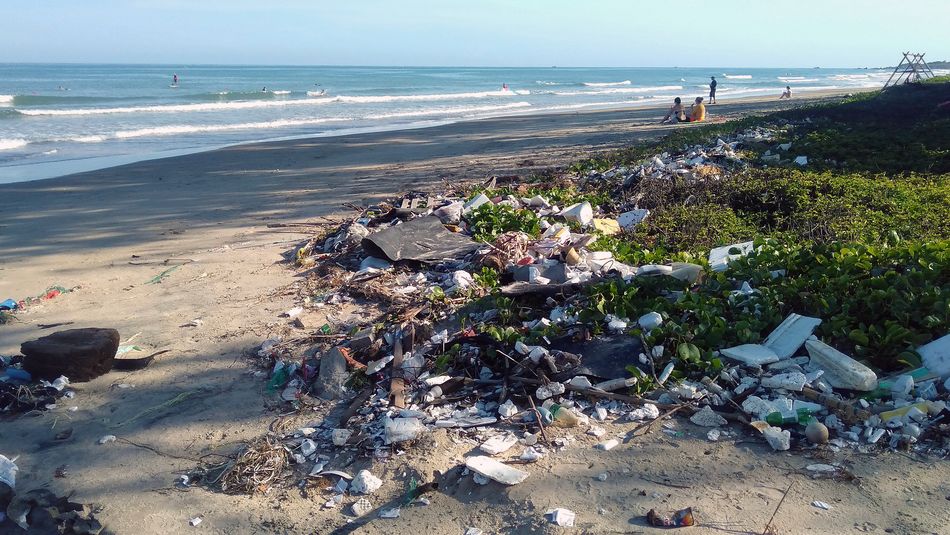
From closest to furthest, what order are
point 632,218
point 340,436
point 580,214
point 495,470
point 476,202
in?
1. point 495,470
2. point 340,436
3. point 580,214
4. point 632,218
5. point 476,202

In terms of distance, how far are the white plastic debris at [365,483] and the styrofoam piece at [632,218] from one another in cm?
446

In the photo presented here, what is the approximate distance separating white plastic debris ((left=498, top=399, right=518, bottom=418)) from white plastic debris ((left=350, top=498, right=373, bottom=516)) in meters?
0.82

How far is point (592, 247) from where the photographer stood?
5.70 metres

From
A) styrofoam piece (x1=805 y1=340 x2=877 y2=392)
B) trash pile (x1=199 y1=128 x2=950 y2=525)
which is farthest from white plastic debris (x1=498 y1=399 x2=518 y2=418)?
styrofoam piece (x1=805 y1=340 x2=877 y2=392)

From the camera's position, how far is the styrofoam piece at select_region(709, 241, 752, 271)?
4781 mm

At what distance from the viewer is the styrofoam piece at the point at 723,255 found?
4.78 meters

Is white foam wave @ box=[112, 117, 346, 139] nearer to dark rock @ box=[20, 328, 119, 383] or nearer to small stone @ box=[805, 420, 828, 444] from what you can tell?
dark rock @ box=[20, 328, 119, 383]

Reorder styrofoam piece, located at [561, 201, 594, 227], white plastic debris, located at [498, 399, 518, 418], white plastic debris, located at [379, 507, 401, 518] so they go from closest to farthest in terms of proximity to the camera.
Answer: white plastic debris, located at [379, 507, 401, 518], white plastic debris, located at [498, 399, 518, 418], styrofoam piece, located at [561, 201, 594, 227]

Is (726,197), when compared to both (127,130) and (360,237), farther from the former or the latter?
(127,130)

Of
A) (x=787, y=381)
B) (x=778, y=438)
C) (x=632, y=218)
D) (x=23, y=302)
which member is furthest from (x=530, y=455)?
(x=23, y=302)

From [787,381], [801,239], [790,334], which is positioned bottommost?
[787,381]

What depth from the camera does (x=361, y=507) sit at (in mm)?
2816

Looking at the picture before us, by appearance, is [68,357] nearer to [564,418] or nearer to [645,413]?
[564,418]

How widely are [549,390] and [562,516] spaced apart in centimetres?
89
